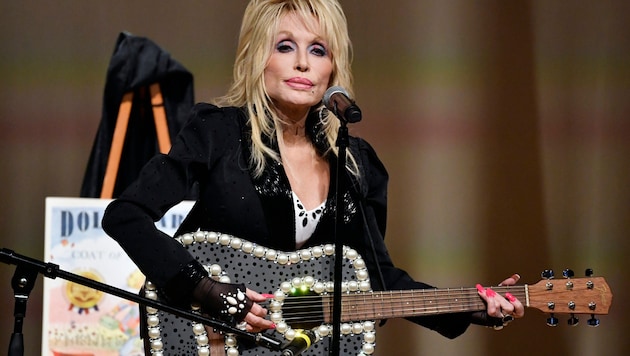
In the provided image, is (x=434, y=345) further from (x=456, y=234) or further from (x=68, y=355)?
(x=68, y=355)

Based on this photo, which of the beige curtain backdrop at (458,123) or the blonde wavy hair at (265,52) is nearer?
the blonde wavy hair at (265,52)

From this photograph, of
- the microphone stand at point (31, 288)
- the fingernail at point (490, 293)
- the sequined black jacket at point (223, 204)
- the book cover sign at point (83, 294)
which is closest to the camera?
the microphone stand at point (31, 288)

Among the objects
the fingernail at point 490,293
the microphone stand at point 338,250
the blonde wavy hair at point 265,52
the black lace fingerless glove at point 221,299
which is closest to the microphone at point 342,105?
the microphone stand at point 338,250

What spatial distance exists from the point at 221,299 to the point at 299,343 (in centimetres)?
22

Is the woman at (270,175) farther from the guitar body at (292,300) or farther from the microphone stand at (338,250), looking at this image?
the microphone stand at (338,250)

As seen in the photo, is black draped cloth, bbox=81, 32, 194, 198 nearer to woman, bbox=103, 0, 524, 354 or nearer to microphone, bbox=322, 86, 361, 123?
woman, bbox=103, 0, 524, 354

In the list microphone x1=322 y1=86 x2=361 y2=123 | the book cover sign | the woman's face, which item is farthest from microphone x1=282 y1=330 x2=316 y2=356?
the book cover sign

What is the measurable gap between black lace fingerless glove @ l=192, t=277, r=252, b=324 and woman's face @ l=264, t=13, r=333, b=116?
54cm

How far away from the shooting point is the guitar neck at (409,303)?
2.21m

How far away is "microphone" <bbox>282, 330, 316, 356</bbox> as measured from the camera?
1871 mm

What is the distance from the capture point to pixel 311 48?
2.38m

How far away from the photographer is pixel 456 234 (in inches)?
153

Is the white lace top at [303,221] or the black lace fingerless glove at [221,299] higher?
the white lace top at [303,221]

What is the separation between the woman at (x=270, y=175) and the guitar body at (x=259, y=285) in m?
0.06
